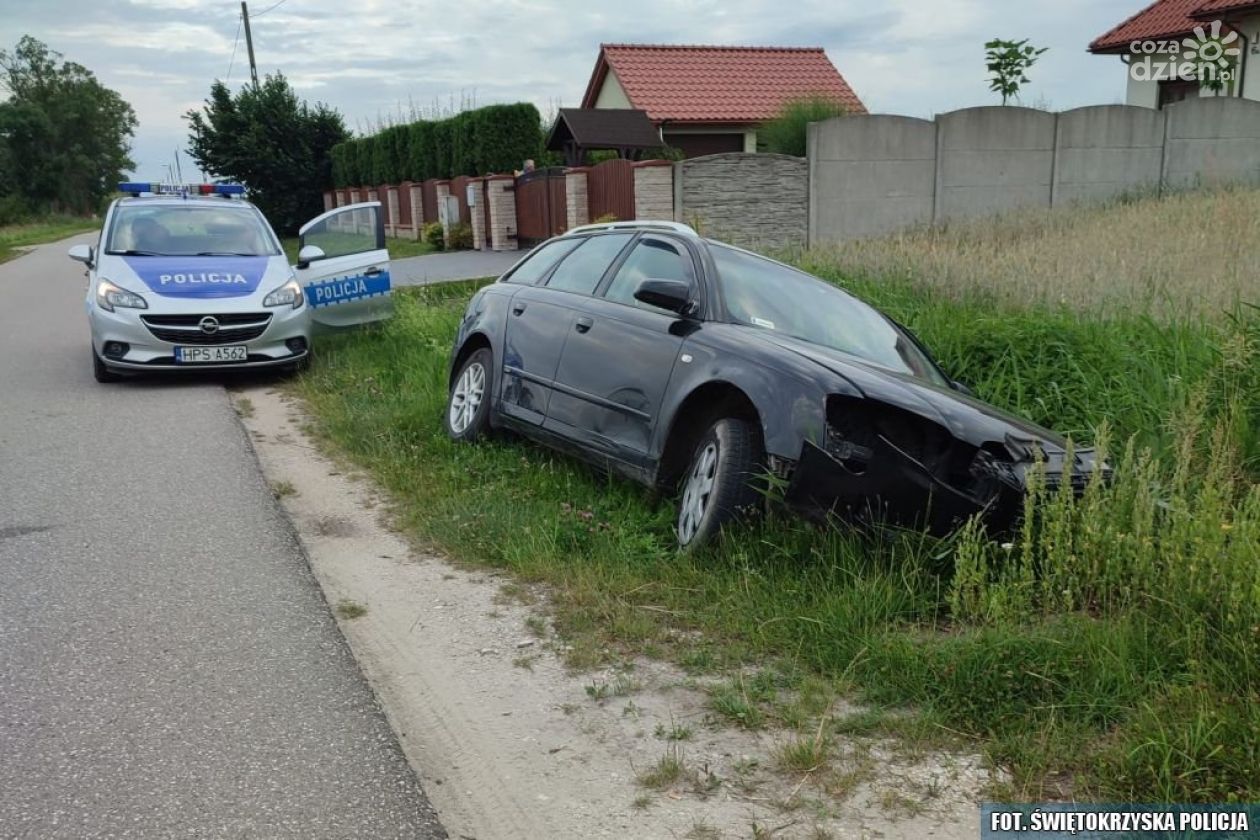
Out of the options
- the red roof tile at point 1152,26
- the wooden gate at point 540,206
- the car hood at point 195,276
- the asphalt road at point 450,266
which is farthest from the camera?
the red roof tile at point 1152,26

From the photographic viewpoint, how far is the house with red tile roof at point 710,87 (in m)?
33.1

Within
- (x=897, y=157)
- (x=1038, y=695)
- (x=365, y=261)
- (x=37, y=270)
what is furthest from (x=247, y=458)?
(x=37, y=270)

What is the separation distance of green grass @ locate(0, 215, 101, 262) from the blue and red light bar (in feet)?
91.3

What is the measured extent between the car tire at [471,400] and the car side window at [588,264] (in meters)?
0.71

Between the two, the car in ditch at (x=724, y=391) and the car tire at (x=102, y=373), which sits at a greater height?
the car in ditch at (x=724, y=391)

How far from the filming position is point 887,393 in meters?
4.46

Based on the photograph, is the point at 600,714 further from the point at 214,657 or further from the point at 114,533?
the point at 114,533

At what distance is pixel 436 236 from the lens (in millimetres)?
27625

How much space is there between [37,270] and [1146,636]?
30377 mm

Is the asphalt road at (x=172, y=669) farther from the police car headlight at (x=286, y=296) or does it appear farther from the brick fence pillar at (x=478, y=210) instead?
the brick fence pillar at (x=478, y=210)

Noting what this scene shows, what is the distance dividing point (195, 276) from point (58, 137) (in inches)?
4063

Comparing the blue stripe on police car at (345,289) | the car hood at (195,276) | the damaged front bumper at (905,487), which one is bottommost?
the damaged front bumper at (905,487)

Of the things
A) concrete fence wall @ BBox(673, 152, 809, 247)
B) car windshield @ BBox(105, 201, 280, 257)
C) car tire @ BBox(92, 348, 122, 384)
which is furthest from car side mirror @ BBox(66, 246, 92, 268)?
concrete fence wall @ BBox(673, 152, 809, 247)

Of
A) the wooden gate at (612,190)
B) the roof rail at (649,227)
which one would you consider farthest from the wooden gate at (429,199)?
the roof rail at (649,227)
